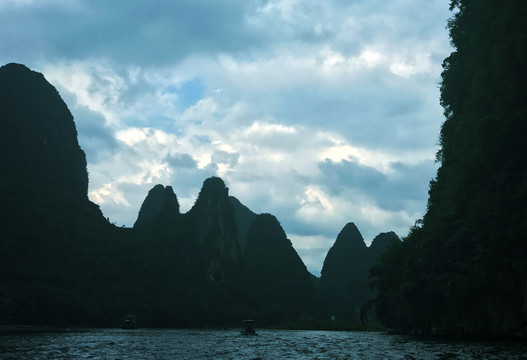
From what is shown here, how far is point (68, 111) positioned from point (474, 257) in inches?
6186

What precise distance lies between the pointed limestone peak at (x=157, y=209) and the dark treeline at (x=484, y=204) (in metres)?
118

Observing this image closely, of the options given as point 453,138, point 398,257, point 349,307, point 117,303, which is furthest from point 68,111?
point 453,138

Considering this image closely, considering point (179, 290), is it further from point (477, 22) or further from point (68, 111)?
point (477, 22)

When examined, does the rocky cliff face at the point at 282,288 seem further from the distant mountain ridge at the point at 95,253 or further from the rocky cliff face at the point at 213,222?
the rocky cliff face at the point at 213,222

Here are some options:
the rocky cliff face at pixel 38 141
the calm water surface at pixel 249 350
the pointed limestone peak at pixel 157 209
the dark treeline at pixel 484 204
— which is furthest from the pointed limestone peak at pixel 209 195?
the calm water surface at pixel 249 350

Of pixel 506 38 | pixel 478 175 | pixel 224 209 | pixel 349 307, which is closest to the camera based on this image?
pixel 506 38

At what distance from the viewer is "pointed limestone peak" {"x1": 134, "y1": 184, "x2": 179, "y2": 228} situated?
160 meters

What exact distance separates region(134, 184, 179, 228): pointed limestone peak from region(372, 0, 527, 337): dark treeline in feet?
387

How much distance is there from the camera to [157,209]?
19725cm

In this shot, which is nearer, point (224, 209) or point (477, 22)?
point (477, 22)

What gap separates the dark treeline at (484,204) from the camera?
31609 millimetres

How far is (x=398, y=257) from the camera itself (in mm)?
63906

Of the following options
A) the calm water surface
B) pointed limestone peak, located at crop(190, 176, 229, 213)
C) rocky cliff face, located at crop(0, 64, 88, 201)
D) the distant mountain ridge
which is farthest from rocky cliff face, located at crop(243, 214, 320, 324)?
the calm water surface

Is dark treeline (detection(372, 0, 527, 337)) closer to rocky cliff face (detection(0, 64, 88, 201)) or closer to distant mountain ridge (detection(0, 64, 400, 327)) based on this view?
distant mountain ridge (detection(0, 64, 400, 327))
